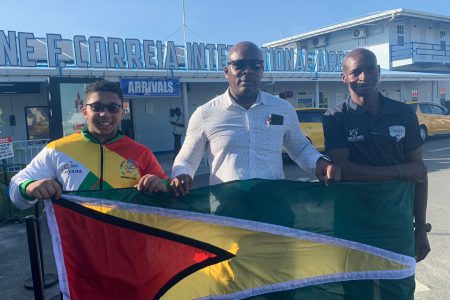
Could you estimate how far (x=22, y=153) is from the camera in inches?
419

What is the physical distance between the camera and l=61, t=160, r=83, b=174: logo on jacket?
244cm

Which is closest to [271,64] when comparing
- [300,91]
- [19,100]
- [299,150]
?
[300,91]

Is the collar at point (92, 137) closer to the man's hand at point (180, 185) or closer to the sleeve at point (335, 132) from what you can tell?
the man's hand at point (180, 185)

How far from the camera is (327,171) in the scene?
8.21ft

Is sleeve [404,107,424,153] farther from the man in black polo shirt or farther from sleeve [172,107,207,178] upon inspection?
sleeve [172,107,207,178]

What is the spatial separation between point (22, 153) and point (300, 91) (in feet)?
46.8

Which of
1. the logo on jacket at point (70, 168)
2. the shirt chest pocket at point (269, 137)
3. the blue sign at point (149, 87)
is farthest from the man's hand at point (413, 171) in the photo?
the blue sign at point (149, 87)

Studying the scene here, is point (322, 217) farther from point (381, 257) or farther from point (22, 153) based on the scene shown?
point (22, 153)

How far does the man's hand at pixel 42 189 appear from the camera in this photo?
84.5 inches

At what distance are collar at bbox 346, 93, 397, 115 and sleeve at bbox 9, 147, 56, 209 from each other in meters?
1.95

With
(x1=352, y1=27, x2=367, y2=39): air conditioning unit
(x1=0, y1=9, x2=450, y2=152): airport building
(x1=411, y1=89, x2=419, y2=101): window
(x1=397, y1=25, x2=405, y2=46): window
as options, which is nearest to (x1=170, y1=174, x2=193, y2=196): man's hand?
(x1=0, y1=9, x2=450, y2=152): airport building

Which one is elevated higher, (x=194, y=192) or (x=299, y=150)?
(x=299, y=150)

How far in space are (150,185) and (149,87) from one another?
36.9 ft

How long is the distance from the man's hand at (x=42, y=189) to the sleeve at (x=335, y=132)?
1699mm
